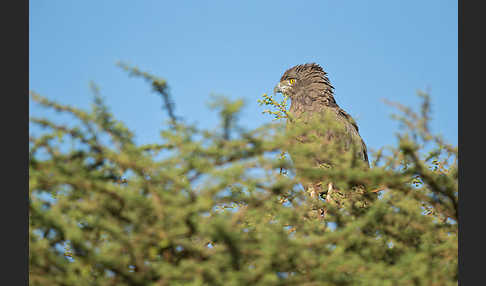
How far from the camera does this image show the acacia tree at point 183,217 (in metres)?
2.31

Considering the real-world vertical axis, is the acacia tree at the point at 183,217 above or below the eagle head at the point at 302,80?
below

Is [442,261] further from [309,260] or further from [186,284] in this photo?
[186,284]

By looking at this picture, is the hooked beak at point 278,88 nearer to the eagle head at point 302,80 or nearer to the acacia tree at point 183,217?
the eagle head at point 302,80

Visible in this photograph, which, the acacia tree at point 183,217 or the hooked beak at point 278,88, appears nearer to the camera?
the acacia tree at point 183,217

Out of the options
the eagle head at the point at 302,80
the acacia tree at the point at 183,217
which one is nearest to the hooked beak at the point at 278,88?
the eagle head at the point at 302,80

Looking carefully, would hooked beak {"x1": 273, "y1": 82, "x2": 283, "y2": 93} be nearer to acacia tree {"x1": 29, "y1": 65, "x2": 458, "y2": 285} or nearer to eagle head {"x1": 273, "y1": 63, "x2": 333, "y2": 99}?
eagle head {"x1": 273, "y1": 63, "x2": 333, "y2": 99}

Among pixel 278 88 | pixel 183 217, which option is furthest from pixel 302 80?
pixel 183 217

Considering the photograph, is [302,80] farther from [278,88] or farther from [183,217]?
[183,217]

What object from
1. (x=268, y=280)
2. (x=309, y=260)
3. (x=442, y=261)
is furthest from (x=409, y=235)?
(x=268, y=280)

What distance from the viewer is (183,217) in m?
2.34

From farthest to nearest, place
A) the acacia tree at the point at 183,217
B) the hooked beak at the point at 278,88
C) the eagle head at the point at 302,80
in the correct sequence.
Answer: the hooked beak at the point at 278,88
the eagle head at the point at 302,80
the acacia tree at the point at 183,217

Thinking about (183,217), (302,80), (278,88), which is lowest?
(183,217)

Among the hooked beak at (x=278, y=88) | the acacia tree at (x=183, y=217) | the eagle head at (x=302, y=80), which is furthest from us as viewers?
the hooked beak at (x=278, y=88)

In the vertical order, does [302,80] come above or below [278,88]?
below
